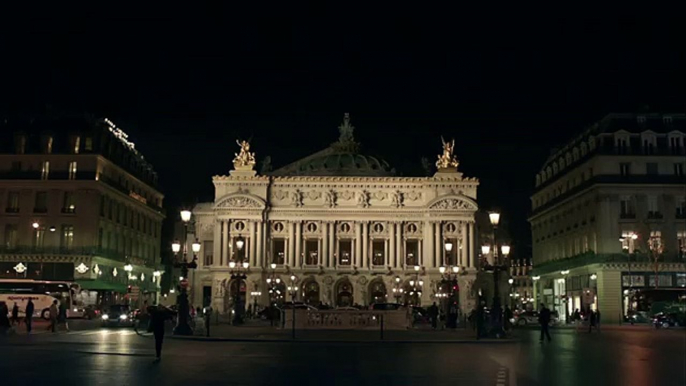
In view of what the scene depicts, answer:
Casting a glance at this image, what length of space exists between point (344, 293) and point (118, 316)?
49.2 m

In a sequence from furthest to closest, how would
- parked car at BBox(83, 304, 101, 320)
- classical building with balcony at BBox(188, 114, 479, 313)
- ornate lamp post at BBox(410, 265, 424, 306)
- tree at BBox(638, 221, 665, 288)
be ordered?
classical building with balcony at BBox(188, 114, 479, 313) < ornate lamp post at BBox(410, 265, 424, 306) < tree at BBox(638, 221, 665, 288) < parked car at BBox(83, 304, 101, 320)

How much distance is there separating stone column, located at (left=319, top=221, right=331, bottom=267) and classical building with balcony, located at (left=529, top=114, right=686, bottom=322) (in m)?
37.5

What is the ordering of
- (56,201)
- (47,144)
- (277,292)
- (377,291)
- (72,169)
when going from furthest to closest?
(377,291), (277,292), (72,169), (47,144), (56,201)

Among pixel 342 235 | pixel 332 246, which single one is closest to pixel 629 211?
pixel 342 235

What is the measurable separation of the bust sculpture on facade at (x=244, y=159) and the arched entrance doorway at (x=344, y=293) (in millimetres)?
20636

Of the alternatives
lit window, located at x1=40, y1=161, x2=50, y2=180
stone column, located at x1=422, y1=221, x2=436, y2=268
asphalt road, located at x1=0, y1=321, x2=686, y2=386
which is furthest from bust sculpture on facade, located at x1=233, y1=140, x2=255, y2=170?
asphalt road, located at x1=0, y1=321, x2=686, y2=386

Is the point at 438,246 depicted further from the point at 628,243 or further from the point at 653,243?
the point at 653,243

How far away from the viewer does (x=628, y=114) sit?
81500 mm

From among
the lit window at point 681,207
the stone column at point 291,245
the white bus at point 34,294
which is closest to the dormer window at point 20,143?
the white bus at point 34,294

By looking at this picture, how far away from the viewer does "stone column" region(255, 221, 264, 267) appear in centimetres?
10954

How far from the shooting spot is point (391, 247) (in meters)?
111

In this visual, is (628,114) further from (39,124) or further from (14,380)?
(14,380)

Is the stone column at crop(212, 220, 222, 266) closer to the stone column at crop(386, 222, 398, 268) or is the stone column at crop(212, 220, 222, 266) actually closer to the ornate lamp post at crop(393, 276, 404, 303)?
the stone column at crop(386, 222, 398, 268)

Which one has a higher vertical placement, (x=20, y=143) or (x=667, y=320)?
(x=20, y=143)
